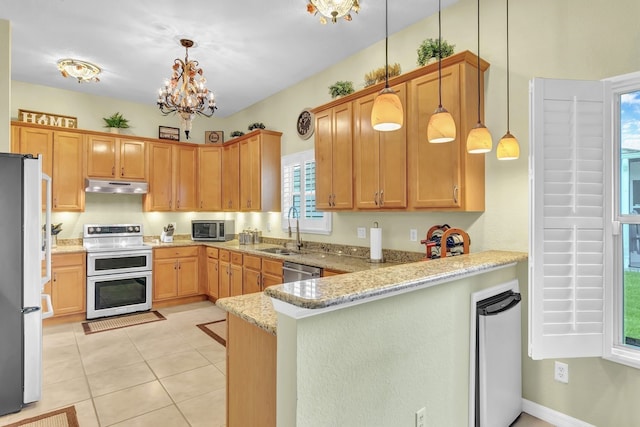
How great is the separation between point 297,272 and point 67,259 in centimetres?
310

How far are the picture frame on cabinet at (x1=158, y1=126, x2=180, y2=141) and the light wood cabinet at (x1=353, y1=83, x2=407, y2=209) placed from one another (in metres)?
3.76

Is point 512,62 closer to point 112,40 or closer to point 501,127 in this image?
point 501,127

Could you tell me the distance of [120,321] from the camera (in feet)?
14.7

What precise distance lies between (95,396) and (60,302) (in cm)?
228

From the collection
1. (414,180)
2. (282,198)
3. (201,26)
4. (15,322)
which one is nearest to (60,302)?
(15,322)

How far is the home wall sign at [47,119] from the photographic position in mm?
4559

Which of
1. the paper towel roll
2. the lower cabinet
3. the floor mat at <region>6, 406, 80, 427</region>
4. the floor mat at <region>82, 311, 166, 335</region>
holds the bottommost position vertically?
the floor mat at <region>6, 406, 80, 427</region>

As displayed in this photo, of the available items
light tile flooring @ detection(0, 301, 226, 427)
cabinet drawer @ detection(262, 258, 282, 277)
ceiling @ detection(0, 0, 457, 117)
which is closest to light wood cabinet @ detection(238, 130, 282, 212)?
ceiling @ detection(0, 0, 457, 117)

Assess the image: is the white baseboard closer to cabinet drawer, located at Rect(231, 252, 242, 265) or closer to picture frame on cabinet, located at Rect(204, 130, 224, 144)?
cabinet drawer, located at Rect(231, 252, 242, 265)

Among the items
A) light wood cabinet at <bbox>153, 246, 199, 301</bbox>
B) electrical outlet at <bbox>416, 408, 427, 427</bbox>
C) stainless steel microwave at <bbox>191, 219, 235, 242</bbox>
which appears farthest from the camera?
stainless steel microwave at <bbox>191, 219, 235, 242</bbox>

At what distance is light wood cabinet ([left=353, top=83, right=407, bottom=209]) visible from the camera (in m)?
2.93

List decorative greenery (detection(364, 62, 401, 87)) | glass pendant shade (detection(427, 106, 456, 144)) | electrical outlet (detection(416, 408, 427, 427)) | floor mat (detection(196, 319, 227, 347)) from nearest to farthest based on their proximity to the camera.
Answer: electrical outlet (detection(416, 408, 427, 427)) < glass pendant shade (detection(427, 106, 456, 144)) < decorative greenery (detection(364, 62, 401, 87)) < floor mat (detection(196, 319, 227, 347))

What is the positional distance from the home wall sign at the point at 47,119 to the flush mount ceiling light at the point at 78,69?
783mm

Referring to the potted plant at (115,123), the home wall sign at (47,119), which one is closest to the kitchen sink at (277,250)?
the potted plant at (115,123)
